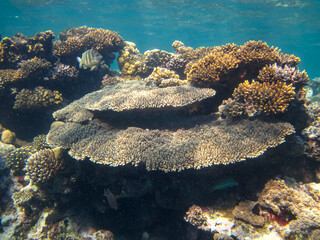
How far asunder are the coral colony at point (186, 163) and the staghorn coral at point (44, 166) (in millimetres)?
29

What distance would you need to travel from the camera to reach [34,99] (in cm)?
771

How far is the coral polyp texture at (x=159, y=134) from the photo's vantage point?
397 centimetres

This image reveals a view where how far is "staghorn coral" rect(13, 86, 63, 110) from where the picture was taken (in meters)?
7.67

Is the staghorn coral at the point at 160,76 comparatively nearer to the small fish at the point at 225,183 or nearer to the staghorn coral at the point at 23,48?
the small fish at the point at 225,183

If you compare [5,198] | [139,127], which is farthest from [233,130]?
[5,198]

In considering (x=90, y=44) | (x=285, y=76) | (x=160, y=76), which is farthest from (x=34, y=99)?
(x=285, y=76)

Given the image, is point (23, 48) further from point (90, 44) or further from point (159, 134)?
point (159, 134)

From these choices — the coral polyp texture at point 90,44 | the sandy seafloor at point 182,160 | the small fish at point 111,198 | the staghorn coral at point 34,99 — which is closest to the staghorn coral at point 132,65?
the coral polyp texture at point 90,44

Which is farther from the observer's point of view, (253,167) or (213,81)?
(213,81)

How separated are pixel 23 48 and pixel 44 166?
22.2ft

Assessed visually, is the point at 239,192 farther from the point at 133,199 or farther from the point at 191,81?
the point at 191,81

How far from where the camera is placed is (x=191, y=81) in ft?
18.3

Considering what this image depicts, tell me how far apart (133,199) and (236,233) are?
2674 millimetres

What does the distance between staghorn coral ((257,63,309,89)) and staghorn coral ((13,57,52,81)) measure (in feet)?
28.7
